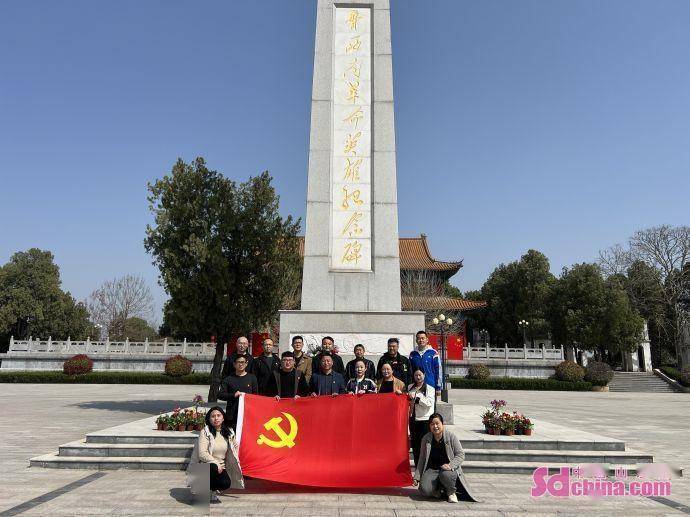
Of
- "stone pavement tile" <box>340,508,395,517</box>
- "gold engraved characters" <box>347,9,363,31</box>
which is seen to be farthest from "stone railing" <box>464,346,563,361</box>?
"stone pavement tile" <box>340,508,395,517</box>

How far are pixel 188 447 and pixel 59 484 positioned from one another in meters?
1.60

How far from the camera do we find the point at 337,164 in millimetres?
11188

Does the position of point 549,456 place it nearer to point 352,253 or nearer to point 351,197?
point 352,253

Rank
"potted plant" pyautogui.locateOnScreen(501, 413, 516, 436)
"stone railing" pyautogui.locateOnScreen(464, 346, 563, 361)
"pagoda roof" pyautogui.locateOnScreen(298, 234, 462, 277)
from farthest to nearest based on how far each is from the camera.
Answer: "pagoda roof" pyautogui.locateOnScreen(298, 234, 462, 277) < "stone railing" pyautogui.locateOnScreen(464, 346, 563, 361) < "potted plant" pyautogui.locateOnScreen(501, 413, 516, 436)

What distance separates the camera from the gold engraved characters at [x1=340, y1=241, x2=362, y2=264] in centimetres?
1083

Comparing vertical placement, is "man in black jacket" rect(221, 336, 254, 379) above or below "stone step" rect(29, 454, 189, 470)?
above

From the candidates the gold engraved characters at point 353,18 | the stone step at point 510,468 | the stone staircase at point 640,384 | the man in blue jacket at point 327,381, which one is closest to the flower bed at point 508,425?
the stone step at point 510,468

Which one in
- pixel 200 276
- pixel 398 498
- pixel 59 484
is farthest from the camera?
pixel 200 276

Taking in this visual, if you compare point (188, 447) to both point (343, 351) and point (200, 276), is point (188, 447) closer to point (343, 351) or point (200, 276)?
point (343, 351)

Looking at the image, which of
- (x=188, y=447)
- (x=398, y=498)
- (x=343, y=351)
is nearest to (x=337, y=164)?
(x=343, y=351)

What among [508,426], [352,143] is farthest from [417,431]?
[352,143]

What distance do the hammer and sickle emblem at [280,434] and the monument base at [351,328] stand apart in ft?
14.2

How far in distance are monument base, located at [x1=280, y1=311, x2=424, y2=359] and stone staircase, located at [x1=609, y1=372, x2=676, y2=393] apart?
2336cm

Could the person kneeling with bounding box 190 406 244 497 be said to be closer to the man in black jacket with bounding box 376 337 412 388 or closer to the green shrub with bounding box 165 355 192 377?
the man in black jacket with bounding box 376 337 412 388
